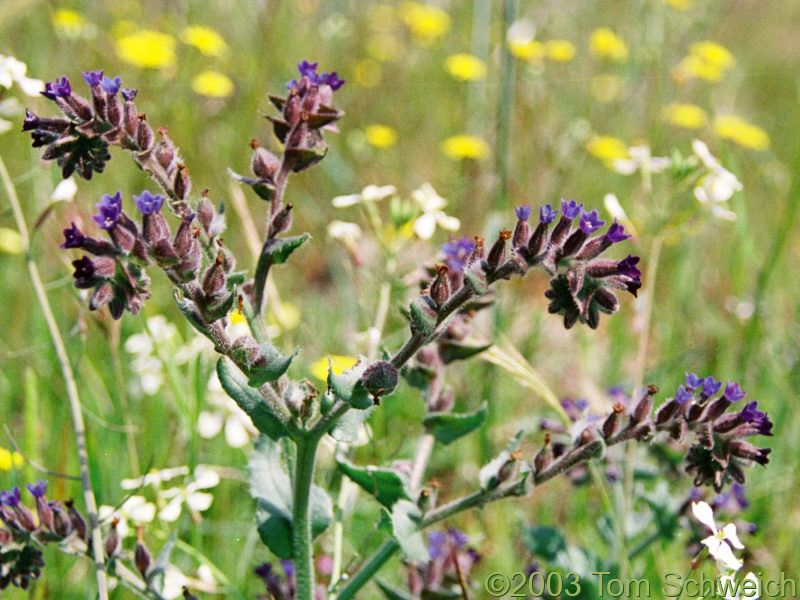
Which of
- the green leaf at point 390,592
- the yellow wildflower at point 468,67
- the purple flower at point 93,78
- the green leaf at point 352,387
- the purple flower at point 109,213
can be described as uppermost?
the purple flower at point 93,78

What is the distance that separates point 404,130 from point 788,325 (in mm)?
2505

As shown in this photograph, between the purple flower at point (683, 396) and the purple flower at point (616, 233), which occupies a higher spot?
the purple flower at point (616, 233)

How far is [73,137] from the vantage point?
1393 millimetres

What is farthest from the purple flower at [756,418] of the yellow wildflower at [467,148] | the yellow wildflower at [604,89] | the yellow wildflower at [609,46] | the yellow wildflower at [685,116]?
the yellow wildflower at [604,89]

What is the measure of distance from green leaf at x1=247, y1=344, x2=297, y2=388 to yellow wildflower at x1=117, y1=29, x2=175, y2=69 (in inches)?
126

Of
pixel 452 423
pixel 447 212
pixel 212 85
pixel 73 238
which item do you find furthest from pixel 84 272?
pixel 212 85

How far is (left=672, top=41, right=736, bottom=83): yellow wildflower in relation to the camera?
505 cm

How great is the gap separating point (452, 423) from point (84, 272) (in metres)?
0.87

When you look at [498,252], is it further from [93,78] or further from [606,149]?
[606,149]

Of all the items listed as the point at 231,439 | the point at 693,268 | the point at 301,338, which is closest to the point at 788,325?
the point at 693,268

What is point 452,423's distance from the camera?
5.89 feet

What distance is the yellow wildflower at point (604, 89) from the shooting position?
5.36m

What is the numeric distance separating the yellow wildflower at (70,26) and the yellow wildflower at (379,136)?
152 centimetres

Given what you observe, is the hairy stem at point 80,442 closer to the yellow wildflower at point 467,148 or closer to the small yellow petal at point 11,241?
the small yellow petal at point 11,241
